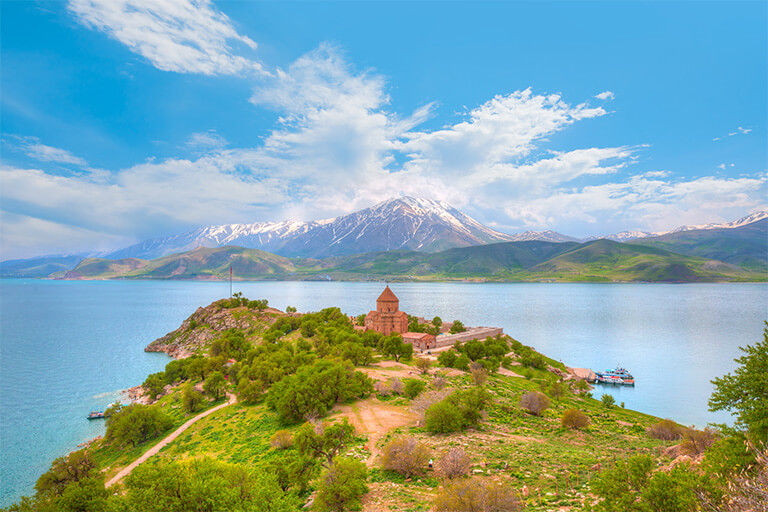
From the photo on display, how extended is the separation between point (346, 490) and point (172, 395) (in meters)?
53.1

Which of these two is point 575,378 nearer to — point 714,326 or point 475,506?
point 475,506

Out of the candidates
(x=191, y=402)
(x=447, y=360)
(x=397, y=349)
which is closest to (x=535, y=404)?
(x=447, y=360)

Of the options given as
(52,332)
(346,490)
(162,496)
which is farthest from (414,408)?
(52,332)

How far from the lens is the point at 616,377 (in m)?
70.1

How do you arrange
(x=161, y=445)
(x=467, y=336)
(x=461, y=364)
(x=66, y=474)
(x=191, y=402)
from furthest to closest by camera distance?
(x=467, y=336), (x=461, y=364), (x=191, y=402), (x=161, y=445), (x=66, y=474)

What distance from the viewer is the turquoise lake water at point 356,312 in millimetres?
51688

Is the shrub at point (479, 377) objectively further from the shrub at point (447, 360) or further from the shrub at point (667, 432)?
the shrub at point (667, 432)

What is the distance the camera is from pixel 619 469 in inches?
662

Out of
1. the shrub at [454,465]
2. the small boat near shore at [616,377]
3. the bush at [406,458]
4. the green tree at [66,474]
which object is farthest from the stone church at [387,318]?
the shrub at [454,465]

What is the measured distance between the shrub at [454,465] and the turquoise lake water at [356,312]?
4448 cm

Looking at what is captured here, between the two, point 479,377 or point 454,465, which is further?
point 479,377

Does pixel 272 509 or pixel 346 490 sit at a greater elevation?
pixel 272 509

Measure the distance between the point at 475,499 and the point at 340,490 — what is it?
7594 mm

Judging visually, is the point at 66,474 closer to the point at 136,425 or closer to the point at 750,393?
the point at 136,425
